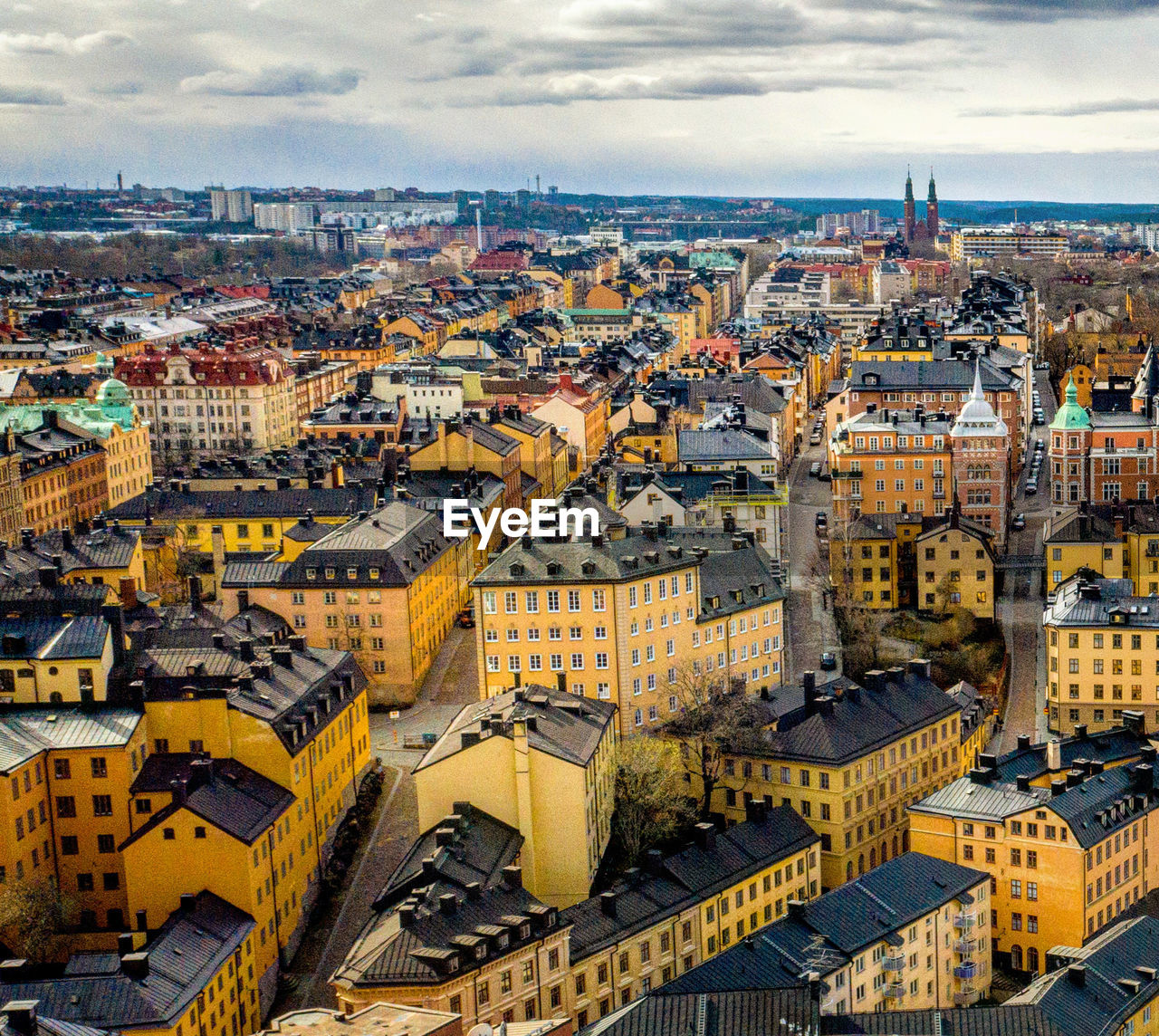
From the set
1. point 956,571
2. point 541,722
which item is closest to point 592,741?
point 541,722

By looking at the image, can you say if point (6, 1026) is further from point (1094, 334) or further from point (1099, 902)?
point (1094, 334)

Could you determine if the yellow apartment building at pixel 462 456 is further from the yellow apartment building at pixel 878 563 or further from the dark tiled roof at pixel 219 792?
the dark tiled roof at pixel 219 792

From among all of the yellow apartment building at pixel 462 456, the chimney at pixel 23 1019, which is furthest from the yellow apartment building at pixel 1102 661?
the chimney at pixel 23 1019

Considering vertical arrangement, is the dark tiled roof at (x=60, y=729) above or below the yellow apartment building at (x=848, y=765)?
above

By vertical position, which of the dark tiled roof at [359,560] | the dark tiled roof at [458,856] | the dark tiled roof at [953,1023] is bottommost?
the dark tiled roof at [953,1023]

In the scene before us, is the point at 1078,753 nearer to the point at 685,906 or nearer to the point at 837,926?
the point at 837,926

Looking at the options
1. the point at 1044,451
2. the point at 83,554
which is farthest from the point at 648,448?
the point at 83,554

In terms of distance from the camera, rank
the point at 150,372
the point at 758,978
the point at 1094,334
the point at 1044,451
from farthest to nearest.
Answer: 1. the point at 1094,334
2. the point at 150,372
3. the point at 1044,451
4. the point at 758,978
